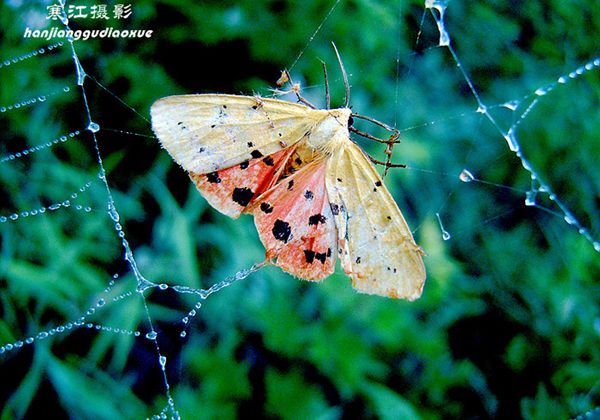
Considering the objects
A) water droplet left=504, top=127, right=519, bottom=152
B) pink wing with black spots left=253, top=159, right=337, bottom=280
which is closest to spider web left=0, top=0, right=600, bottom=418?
water droplet left=504, top=127, right=519, bottom=152

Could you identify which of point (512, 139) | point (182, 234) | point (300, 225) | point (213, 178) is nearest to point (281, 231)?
point (300, 225)

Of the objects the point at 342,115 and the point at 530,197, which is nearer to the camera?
the point at 342,115

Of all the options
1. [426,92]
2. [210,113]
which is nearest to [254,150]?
[210,113]

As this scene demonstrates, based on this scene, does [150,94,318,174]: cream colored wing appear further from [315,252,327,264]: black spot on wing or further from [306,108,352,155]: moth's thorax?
[315,252,327,264]: black spot on wing

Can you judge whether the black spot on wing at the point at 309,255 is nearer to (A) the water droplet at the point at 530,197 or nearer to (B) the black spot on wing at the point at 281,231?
(B) the black spot on wing at the point at 281,231

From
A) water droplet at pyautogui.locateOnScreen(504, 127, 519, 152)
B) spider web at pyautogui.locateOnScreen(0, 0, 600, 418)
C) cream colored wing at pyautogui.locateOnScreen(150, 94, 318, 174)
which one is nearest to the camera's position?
cream colored wing at pyautogui.locateOnScreen(150, 94, 318, 174)

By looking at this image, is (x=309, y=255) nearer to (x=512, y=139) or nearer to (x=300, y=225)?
(x=300, y=225)

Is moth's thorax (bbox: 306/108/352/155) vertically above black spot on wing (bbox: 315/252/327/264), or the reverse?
moth's thorax (bbox: 306/108/352/155)
